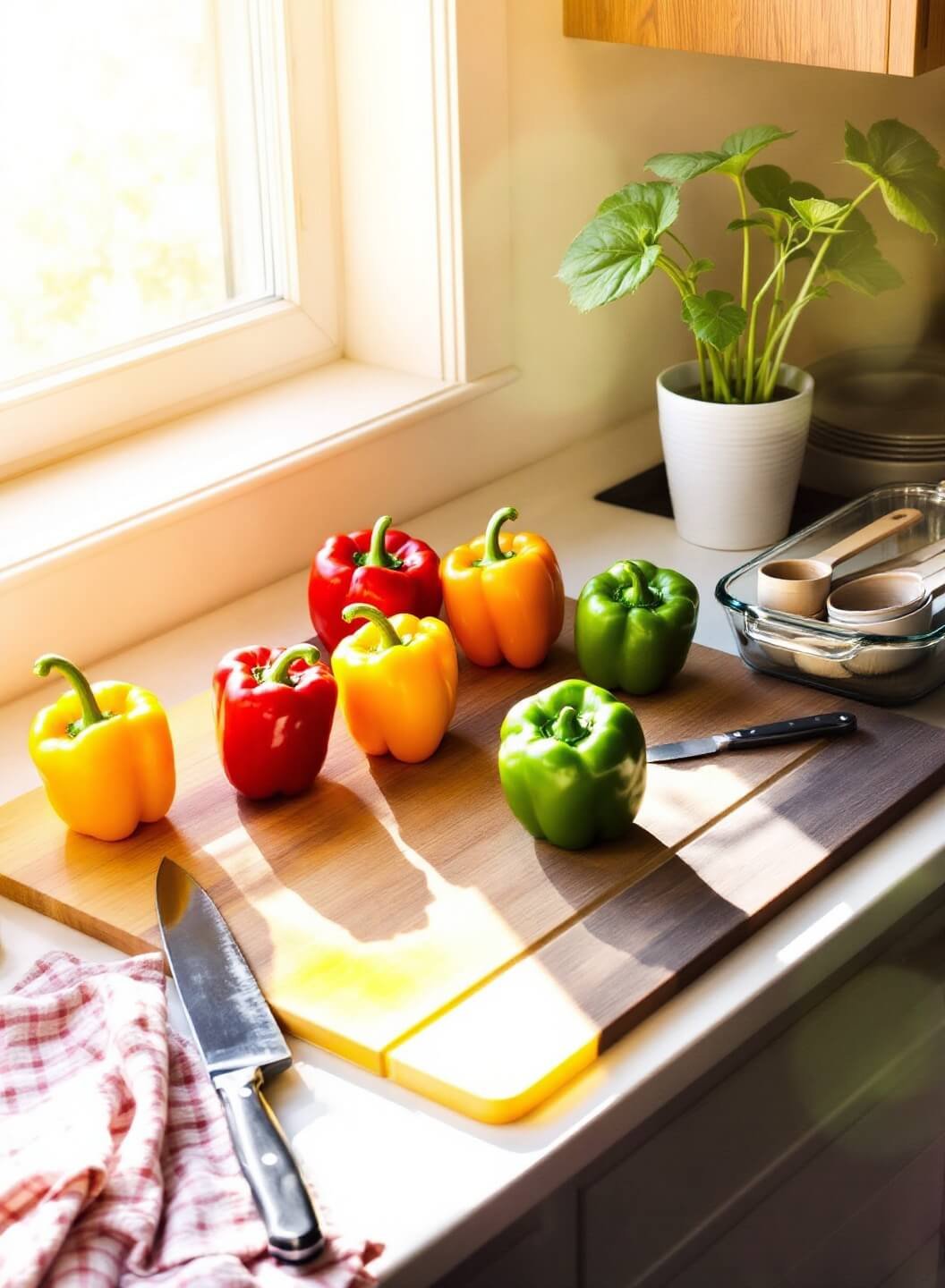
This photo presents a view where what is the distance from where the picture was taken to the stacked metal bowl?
175cm

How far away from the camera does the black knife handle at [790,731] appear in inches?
50.0

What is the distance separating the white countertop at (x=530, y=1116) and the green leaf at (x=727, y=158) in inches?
21.2

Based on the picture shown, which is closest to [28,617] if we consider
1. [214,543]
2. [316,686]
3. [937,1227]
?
[214,543]

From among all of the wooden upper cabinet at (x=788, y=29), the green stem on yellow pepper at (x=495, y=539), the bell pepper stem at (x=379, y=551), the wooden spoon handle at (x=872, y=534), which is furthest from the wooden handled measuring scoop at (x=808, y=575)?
the wooden upper cabinet at (x=788, y=29)

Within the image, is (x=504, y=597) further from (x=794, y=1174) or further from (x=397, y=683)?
(x=794, y=1174)

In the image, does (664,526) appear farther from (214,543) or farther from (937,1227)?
(937,1227)

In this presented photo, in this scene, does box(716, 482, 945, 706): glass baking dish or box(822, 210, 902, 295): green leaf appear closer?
box(716, 482, 945, 706): glass baking dish

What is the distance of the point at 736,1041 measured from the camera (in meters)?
1.04

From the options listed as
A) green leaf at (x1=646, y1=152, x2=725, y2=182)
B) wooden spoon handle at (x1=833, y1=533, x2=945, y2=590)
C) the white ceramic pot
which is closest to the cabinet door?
wooden spoon handle at (x1=833, y1=533, x2=945, y2=590)

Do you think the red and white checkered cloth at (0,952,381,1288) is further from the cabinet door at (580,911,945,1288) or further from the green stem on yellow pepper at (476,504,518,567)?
the green stem on yellow pepper at (476,504,518,567)

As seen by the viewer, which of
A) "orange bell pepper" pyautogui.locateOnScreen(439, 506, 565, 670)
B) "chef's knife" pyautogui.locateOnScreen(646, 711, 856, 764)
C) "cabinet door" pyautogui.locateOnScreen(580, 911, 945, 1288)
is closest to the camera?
"cabinet door" pyautogui.locateOnScreen(580, 911, 945, 1288)

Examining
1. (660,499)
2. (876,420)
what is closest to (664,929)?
(660,499)

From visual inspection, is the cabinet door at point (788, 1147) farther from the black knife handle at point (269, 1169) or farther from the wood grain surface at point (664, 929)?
the black knife handle at point (269, 1169)

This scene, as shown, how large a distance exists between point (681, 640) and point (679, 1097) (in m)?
0.43
